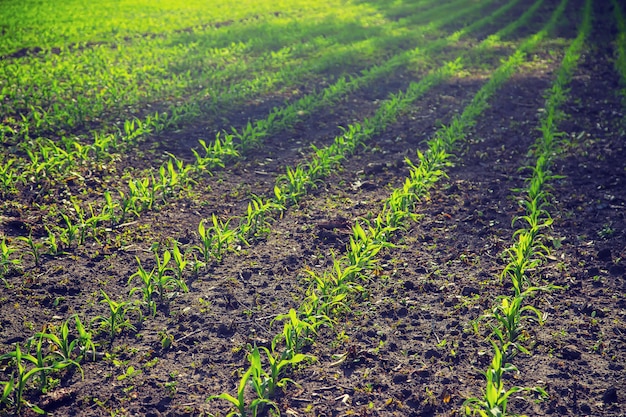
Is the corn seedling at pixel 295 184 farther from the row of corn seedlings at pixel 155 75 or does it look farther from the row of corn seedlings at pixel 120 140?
the row of corn seedlings at pixel 155 75

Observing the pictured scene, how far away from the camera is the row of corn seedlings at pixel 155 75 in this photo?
7.81m

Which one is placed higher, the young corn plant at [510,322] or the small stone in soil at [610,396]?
the young corn plant at [510,322]

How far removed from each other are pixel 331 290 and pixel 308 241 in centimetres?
97

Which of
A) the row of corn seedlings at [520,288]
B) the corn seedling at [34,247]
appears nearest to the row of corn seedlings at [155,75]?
the corn seedling at [34,247]

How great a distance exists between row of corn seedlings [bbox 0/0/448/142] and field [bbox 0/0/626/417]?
0.20 ft

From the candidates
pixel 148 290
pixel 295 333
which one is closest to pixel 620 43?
pixel 295 333

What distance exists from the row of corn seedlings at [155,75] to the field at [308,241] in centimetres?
6

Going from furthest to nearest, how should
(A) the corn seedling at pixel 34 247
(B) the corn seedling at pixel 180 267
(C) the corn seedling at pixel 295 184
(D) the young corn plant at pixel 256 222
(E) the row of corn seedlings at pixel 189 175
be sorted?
(C) the corn seedling at pixel 295 184
(D) the young corn plant at pixel 256 222
(E) the row of corn seedlings at pixel 189 175
(A) the corn seedling at pixel 34 247
(B) the corn seedling at pixel 180 267

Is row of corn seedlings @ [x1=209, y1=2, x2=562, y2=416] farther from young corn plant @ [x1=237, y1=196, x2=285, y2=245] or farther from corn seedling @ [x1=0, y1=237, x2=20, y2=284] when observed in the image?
corn seedling @ [x1=0, y1=237, x2=20, y2=284]

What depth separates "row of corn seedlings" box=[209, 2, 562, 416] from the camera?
3.29m

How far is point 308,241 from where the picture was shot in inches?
201

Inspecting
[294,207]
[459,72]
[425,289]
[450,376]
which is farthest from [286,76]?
[450,376]

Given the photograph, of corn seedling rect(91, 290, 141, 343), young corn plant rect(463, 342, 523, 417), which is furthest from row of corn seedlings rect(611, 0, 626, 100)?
corn seedling rect(91, 290, 141, 343)

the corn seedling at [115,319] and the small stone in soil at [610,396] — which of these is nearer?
the small stone in soil at [610,396]
